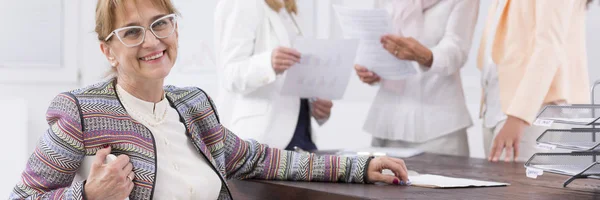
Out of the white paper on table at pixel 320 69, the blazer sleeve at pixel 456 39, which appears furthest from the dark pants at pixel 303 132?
the blazer sleeve at pixel 456 39

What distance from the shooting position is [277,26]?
2826 millimetres

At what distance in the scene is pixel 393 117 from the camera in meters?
3.05

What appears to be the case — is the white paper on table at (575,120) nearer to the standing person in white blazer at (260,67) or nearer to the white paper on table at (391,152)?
the white paper on table at (391,152)

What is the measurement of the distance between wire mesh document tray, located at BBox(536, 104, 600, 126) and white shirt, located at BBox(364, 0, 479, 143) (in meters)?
1.15

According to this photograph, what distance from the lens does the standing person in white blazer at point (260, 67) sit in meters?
2.68

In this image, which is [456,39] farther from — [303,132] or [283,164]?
[283,164]

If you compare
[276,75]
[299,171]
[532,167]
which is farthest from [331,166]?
[276,75]

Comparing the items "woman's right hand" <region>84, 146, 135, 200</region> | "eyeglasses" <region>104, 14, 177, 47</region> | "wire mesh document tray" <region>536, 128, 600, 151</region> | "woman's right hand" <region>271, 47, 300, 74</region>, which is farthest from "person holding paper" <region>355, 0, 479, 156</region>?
"woman's right hand" <region>84, 146, 135, 200</region>

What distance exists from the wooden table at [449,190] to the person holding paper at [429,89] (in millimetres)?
617

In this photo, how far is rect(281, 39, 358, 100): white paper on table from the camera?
2660 mm

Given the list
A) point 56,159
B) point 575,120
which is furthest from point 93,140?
point 575,120

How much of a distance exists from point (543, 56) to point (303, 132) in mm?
895

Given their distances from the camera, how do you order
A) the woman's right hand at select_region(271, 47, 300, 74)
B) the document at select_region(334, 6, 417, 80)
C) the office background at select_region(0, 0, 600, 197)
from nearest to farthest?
1. the woman's right hand at select_region(271, 47, 300, 74)
2. the document at select_region(334, 6, 417, 80)
3. the office background at select_region(0, 0, 600, 197)

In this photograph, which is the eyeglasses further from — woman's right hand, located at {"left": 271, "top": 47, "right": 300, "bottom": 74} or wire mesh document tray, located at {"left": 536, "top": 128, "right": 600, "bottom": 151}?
woman's right hand, located at {"left": 271, "top": 47, "right": 300, "bottom": 74}
